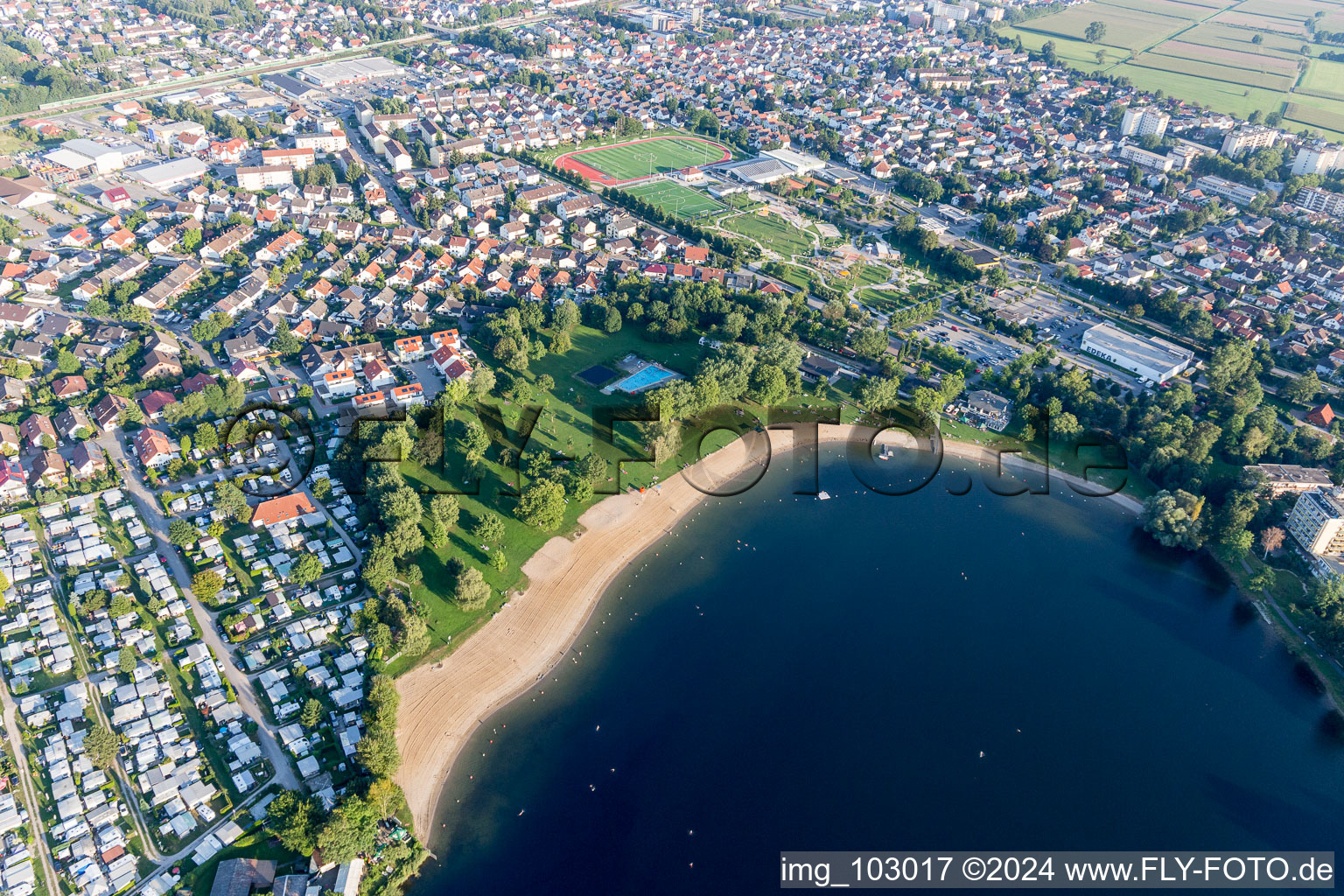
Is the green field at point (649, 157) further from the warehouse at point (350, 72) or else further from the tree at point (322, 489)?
the tree at point (322, 489)

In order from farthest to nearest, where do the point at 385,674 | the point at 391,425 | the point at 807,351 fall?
1. the point at 807,351
2. the point at 391,425
3. the point at 385,674

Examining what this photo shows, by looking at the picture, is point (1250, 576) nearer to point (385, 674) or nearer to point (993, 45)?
point (385, 674)

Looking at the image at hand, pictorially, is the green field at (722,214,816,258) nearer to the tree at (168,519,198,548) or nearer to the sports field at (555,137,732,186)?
the sports field at (555,137,732,186)

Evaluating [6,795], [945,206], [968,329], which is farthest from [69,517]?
[945,206]

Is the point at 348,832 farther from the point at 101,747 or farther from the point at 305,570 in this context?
the point at 305,570

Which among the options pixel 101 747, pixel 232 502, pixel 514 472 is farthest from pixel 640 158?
pixel 101 747

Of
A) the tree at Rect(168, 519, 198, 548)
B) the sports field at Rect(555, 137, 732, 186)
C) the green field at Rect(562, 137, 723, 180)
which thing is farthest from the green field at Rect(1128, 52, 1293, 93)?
the tree at Rect(168, 519, 198, 548)
